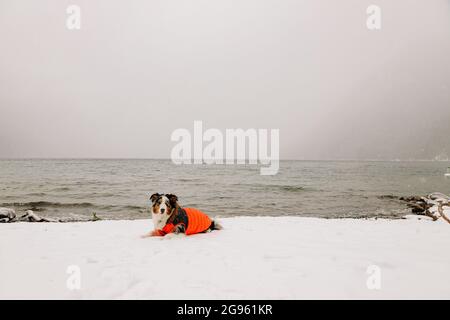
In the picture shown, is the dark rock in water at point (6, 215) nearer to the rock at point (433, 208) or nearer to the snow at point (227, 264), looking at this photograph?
the snow at point (227, 264)

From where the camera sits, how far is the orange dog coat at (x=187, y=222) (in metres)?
5.68

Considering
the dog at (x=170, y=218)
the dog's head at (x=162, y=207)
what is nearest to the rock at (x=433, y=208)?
the dog at (x=170, y=218)

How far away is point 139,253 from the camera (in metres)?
4.45

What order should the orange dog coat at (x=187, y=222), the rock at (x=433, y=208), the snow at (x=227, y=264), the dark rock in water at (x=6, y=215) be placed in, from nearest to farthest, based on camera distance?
1. the snow at (x=227, y=264)
2. the orange dog coat at (x=187, y=222)
3. the rock at (x=433, y=208)
4. the dark rock in water at (x=6, y=215)

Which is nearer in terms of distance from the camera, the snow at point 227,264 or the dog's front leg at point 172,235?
the snow at point 227,264

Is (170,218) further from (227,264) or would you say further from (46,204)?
(46,204)

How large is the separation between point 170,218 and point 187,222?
40 cm

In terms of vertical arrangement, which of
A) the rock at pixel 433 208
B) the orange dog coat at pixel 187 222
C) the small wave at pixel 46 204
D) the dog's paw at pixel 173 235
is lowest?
the small wave at pixel 46 204

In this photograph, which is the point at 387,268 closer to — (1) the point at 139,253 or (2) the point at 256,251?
(2) the point at 256,251

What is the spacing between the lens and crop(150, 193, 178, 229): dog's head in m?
5.49

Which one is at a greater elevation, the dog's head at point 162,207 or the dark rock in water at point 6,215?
the dog's head at point 162,207

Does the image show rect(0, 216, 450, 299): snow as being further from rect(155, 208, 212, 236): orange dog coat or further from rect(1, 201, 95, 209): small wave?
rect(1, 201, 95, 209): small wave

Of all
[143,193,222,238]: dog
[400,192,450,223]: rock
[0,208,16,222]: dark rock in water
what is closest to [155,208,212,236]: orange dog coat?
[143,193,222,238]: dog
